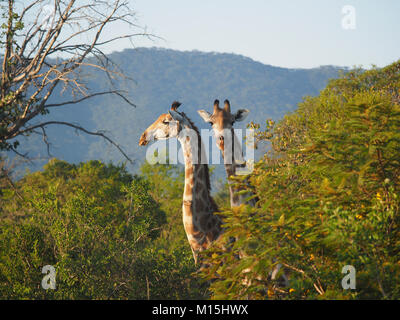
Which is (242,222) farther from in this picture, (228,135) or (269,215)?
(228,135)

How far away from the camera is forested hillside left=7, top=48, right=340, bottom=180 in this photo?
483 feet

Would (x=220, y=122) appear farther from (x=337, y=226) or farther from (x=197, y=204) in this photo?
(x=337, y=226)

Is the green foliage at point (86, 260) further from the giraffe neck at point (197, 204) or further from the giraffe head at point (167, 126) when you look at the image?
the giraffe head at point (167, 126)

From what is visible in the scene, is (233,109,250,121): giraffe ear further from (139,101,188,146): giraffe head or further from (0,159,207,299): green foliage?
(0,159,207,299): green foliage

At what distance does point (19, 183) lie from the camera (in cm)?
2498

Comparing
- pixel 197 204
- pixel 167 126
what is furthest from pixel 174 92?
pixel 197 204

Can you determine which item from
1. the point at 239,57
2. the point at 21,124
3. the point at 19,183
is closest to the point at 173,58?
the point at 239,57

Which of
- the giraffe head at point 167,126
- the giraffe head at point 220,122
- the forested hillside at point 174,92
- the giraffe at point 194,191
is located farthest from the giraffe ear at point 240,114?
the forested hillside at point 174,92

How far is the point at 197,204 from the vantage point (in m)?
7.71

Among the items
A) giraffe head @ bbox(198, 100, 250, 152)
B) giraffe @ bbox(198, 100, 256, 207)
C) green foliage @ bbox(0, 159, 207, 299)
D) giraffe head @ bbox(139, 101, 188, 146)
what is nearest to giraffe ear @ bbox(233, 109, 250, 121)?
giraffe head @ bbox(198, 100, 250, 152)

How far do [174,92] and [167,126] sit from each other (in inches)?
6324

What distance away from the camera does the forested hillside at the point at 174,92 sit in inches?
5797
